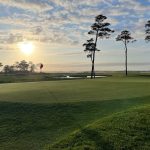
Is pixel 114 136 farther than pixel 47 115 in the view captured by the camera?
No

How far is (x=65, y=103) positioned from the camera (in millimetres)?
19219

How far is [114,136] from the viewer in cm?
1210

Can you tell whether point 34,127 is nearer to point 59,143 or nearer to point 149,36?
point 59,143

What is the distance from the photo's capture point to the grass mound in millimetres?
11289

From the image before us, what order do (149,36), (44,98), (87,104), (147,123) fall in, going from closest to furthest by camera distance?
(147,123) < (87,104) < (44,98) < (149,36)

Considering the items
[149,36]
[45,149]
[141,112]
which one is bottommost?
[45,149]

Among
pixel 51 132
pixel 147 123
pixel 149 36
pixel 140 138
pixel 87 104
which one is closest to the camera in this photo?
pixel 140 138

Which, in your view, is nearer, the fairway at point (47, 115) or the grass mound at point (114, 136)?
the grass mound at point (114, 136)

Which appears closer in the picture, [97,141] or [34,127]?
[97,141]

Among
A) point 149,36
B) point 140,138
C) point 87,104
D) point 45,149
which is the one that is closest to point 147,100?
point 87,104

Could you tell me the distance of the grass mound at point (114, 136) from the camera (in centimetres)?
1129

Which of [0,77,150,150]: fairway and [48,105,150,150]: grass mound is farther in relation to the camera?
[0,77,150,150]: fairway

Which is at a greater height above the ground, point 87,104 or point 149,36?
point 149,36

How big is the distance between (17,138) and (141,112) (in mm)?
5332
